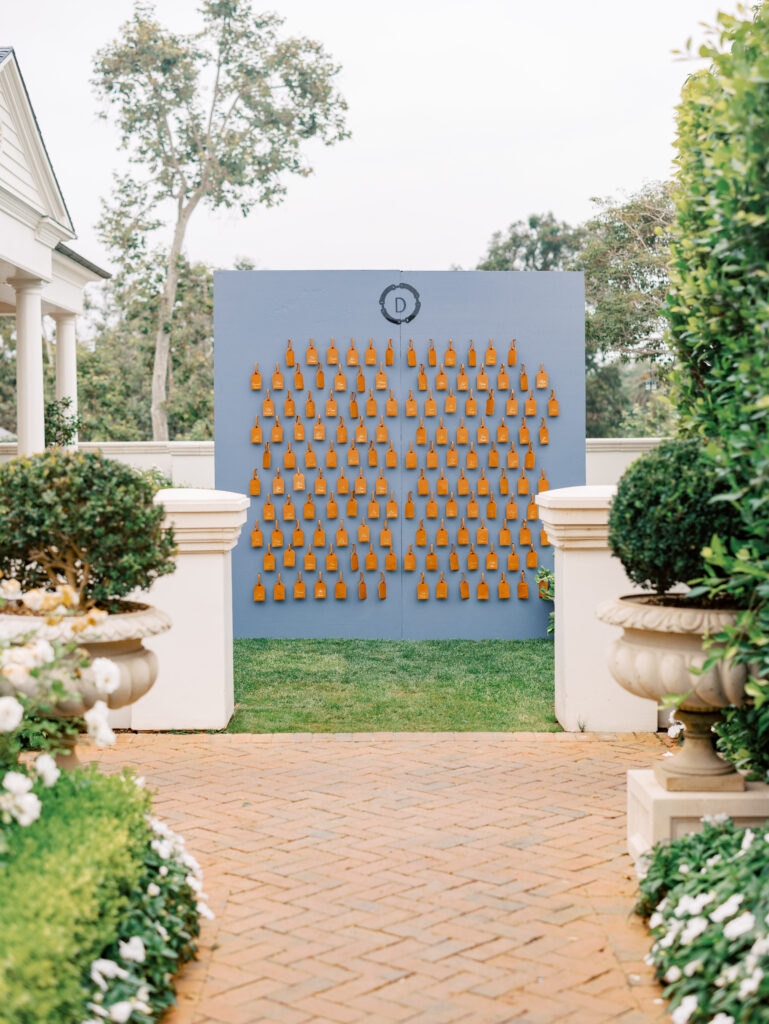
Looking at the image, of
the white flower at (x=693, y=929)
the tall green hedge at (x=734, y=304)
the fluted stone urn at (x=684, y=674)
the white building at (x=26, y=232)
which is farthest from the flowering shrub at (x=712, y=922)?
the white building at (x=26, y=232)

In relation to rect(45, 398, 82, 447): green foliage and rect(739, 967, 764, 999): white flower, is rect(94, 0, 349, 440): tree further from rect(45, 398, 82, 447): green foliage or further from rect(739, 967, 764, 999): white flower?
rect(739, 967, 764, 999): white flower

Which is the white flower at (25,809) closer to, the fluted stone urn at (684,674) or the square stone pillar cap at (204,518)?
the fluted stone urn at (684,674)

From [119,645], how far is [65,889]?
140 centimetres

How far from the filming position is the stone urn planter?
148 inches

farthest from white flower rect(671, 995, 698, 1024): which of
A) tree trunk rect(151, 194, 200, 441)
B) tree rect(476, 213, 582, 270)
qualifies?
tree rect(476, 213, 582, 270)

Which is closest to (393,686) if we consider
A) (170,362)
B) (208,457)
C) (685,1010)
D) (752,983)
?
(685,1010)

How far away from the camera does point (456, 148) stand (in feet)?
108

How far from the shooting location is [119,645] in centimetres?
399

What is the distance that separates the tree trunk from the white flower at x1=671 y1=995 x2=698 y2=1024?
826 inches

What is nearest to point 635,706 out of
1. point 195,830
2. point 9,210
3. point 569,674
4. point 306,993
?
point 569,674

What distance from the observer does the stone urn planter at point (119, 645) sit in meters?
3.77

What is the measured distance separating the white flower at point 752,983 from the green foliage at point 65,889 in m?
1.52

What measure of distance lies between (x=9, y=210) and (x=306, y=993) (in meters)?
10.8

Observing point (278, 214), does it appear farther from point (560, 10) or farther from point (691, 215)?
point (691, 215)
